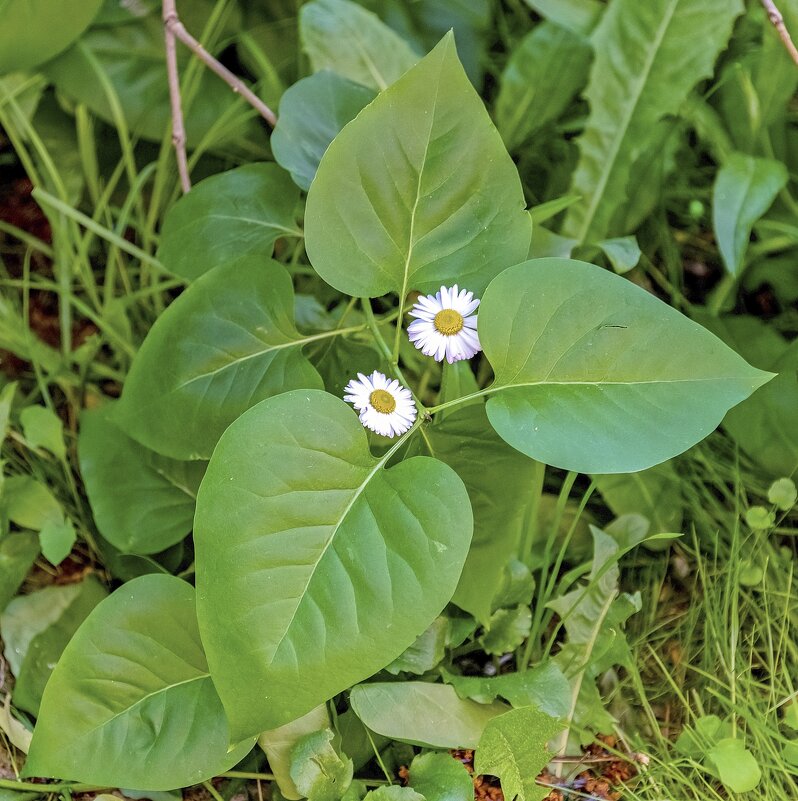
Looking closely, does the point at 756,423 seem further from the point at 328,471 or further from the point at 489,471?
the point at 328,471

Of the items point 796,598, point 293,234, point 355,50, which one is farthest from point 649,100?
point 796,598

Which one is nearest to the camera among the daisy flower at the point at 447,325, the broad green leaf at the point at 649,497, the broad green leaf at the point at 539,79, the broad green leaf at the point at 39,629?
the daisy flower at the point at 447,325

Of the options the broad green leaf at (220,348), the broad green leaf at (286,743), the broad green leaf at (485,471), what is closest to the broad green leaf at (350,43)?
the broad green leaf at (220,348)

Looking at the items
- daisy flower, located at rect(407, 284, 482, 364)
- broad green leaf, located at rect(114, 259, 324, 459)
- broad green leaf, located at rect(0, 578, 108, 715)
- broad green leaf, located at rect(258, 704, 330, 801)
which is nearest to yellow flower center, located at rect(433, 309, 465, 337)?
daisy flower, located at rect(407, 284, 482, 364)

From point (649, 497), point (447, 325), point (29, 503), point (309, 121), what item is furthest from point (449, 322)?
point (29, 503)

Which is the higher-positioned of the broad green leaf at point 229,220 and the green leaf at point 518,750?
the broad green leaf at point 229,220

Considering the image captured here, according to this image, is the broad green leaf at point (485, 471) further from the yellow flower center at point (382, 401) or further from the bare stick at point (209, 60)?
the bare stick at point (209, 60)

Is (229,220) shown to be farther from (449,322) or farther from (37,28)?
(37,28)
